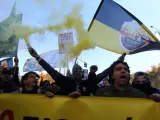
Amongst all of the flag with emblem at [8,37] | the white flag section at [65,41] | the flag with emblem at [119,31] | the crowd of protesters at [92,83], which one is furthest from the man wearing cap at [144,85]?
the flag with emblem at [8,37]

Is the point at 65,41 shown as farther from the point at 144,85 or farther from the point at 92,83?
the point at 144,85

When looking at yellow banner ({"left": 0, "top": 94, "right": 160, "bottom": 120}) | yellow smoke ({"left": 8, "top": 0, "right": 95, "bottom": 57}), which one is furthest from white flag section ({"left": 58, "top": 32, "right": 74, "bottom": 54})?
yellow banner ({"left": 0, "top": 94, "right": 160, "bottom": 120})

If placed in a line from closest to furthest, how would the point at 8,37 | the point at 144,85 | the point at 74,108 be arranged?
the point at 74,108 → the point at 144,85 → the point at 8,37

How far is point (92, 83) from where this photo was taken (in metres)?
Answer: 6.20

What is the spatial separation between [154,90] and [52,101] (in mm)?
1575

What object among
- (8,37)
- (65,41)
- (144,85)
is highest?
(8,37)

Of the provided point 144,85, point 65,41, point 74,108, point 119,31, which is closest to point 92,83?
point 144,85

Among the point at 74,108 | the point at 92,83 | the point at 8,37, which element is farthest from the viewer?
the point at 8,37

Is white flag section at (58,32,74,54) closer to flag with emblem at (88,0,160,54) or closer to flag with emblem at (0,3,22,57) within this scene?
flag with emblem at (88,0,160,54)

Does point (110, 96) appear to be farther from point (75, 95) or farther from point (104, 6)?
point (104, 6)

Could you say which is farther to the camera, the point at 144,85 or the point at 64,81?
the point at 64,81

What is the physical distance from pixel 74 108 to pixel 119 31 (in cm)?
415

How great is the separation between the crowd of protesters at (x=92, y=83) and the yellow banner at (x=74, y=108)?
10 centimetres

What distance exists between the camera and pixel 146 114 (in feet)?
11.6
